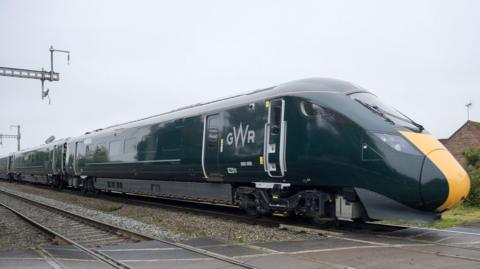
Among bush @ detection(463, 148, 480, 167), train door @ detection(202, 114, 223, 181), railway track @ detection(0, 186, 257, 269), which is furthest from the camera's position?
bush @ detection(463, 148, 480, 167)

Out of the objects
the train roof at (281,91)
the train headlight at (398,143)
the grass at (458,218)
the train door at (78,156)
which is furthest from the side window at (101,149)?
the train headlight at (398,143)

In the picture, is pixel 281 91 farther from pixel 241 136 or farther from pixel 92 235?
pixel 92 235

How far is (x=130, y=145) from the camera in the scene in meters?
18.3

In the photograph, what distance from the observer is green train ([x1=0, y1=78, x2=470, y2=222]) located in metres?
8.41

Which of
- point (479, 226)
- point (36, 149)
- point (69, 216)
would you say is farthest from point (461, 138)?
point (36, 149)

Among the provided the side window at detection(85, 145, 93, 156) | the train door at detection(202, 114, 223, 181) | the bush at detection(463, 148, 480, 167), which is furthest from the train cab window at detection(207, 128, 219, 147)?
the side window at detection(85, 145, 93, 156)

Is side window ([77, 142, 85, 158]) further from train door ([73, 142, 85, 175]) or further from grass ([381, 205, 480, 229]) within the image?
grass ([381, 205, 480, 229])

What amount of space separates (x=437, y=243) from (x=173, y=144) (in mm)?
8908

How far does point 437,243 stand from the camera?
7914mm

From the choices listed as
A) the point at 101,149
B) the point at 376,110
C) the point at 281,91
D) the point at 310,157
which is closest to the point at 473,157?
the point at 376,110

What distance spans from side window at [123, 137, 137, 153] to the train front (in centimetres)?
1097

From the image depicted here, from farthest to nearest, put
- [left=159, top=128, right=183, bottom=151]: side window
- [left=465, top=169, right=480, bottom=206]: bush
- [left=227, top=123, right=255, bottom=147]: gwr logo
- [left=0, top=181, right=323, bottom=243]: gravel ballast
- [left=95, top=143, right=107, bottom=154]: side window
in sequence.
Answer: [left=95, top=143, right=107, bottom=154]: side window < [left=159, top=128, right=183, bottom=151]: side window < [left=465, top=169, right=480, bottom=206]: bush < [left=227, top=123, right=255, bottom=147]: gwr logo < [left=0, top=181, right=323, bottom=243]: gravel ballast

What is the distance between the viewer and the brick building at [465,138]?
24047mm

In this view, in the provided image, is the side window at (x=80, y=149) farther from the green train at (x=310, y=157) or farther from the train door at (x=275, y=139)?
the train door at (x=275, y=139)
